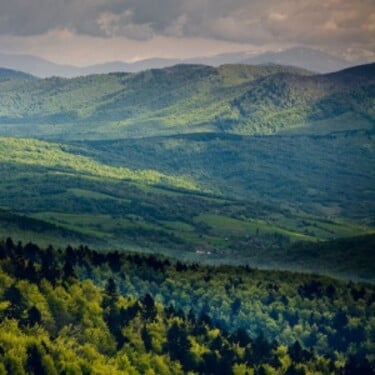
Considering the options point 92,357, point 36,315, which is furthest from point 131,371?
point 36,315

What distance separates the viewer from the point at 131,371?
640ft

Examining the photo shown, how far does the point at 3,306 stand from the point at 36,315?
7235 millimetres

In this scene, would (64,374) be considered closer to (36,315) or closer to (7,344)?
(7,344)

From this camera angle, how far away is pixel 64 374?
17450 cm

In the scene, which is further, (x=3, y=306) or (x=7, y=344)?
(x=3, y=306)

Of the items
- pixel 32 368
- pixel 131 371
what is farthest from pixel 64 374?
pixel 131 371

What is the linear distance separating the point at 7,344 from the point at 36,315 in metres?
25.1

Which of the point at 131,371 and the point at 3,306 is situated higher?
the point at 3,306

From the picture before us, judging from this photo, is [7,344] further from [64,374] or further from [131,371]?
[131,371]

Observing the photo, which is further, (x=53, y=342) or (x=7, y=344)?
(x=53, y=342)

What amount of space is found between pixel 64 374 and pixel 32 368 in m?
6.02

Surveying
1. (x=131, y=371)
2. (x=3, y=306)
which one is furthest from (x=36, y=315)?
(x=131, y=371)

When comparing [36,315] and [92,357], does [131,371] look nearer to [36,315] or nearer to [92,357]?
[92,357]

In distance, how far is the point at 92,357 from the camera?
625 feet
